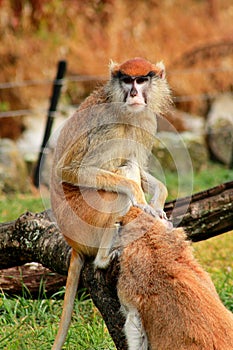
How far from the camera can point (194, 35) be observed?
13.3 m

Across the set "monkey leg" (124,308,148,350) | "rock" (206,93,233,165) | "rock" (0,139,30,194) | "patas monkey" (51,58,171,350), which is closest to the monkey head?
"patas monkey" (51,58,171,350)

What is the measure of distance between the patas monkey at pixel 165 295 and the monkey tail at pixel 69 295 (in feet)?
1.50

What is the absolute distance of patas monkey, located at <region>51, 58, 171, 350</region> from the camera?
432 cm

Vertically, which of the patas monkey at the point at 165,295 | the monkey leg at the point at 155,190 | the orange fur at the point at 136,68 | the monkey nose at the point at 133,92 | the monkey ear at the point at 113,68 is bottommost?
the patas monkey at the point at 165,295

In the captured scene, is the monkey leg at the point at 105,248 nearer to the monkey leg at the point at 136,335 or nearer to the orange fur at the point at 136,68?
the monkey leg at the point at 136,335

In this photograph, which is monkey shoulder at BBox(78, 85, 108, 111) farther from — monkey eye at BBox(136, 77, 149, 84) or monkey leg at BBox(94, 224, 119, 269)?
monkey leg at BBox(94, 224, 119, 269)

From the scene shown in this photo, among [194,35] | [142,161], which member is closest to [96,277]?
[142,161]

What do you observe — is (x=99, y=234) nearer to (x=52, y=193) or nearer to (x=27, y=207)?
(x=52, y=193)

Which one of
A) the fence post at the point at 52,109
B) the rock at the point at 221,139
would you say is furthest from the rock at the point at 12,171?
the rock at the point at 221,139

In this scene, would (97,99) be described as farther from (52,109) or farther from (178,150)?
(178,150)

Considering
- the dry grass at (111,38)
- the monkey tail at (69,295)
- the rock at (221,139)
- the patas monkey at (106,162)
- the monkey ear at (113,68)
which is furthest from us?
the rock at (221,139)

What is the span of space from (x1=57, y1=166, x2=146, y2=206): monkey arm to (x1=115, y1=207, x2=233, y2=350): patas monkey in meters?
0.46

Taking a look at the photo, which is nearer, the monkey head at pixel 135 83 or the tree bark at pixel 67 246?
the tree bark at pixel 67 246

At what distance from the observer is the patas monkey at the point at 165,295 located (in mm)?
3541
